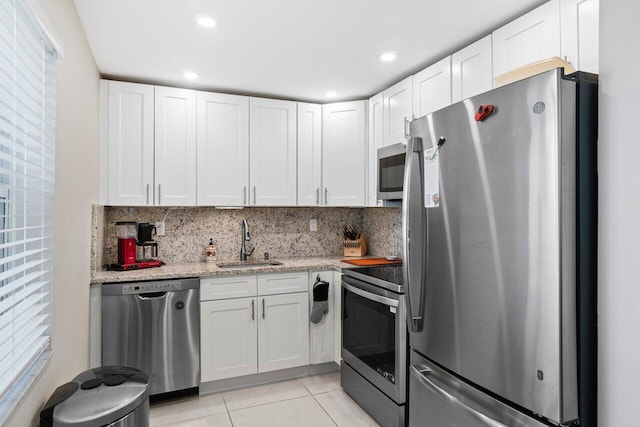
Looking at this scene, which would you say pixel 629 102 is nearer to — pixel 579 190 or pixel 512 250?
pixel 579 190

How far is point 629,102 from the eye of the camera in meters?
1.06

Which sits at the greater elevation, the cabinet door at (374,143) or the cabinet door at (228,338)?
the cabinet door at (374,143)

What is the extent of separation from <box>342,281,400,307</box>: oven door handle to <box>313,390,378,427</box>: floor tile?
81 centimetres

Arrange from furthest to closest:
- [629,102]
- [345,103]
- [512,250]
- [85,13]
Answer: [345,103] → [85,13] → [512,250] → [629,102]

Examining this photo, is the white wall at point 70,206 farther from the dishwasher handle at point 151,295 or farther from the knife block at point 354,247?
the knife block at point 354,247

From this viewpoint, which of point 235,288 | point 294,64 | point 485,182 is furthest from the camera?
point 235,288

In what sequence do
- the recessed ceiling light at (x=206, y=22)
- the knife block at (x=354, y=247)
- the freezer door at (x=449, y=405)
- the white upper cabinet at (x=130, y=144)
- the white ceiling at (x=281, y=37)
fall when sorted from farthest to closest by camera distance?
the knife block at (x=354, y=247)
the white upper cabinet at (x=130, y=144)
the recessed ceiling light at (x=206, y=22)
the white ceiling at (x=281, y=37)
the freezer door at (x=449, y=405)

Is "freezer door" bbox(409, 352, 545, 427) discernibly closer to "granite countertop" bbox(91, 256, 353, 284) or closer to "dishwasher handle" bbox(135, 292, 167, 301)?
"granite countertop" bbox(91, 256, 353, 284)

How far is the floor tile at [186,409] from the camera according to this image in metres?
2.57

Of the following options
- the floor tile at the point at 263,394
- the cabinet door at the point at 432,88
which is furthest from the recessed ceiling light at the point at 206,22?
the floor tile at the point at 263,394

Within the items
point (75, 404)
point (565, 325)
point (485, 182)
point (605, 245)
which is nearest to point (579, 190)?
point (605, 245)

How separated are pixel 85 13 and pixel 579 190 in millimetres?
2451

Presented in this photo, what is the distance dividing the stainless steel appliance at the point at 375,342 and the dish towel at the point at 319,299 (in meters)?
0.23

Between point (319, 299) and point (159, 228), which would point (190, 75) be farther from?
point (319, 299)
